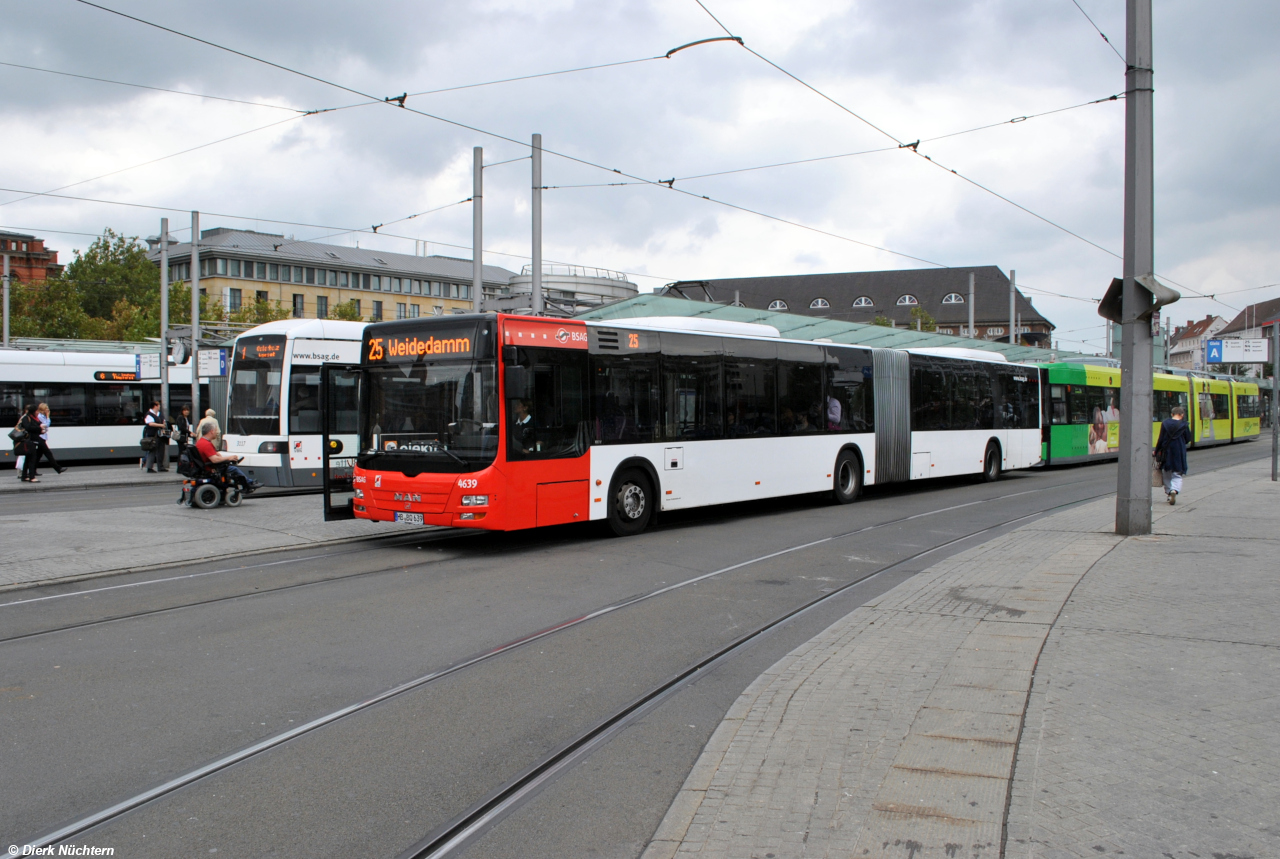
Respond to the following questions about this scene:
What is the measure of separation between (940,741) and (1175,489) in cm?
1346

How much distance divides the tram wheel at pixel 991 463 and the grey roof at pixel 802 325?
3391mm

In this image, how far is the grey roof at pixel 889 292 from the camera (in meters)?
97.5

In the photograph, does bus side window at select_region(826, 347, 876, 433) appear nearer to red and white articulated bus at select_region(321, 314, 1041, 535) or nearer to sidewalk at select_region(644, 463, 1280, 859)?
red and white articulated bus at select_region(321, 314, 1041, 535)

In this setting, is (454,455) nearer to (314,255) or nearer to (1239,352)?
(1239,352)

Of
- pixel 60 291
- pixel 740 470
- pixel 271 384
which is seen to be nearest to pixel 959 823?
pixel 740 470

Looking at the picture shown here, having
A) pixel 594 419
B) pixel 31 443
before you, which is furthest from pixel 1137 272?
pixel 31 443

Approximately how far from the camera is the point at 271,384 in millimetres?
18531

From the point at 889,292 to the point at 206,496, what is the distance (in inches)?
3902

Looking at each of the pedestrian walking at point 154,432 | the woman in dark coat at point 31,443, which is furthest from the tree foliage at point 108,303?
the woman in dark coat at point 31,443

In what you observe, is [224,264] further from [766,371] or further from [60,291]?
[766,371]

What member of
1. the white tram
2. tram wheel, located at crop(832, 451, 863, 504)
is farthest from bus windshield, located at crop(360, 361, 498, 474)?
tram wheel, located at crop(832, 451, 863, 504)

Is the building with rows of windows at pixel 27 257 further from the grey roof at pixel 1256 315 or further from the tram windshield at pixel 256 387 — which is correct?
the grey roof at pixel 1256 315

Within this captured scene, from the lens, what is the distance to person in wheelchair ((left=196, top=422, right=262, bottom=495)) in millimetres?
15500

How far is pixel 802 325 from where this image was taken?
2698cm
